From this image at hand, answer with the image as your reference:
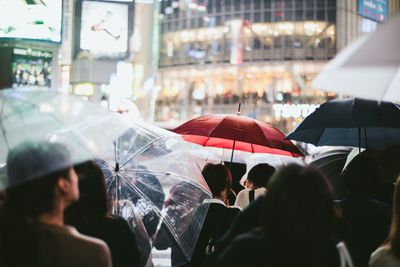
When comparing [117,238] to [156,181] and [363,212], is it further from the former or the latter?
[363,212]

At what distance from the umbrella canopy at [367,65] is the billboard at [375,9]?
52748 millimetres

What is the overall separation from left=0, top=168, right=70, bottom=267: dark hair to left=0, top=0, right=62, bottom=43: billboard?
15.0 m

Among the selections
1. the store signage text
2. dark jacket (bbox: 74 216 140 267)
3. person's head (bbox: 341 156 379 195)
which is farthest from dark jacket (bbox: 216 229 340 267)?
the store signage text

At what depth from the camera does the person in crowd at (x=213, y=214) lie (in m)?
4.98

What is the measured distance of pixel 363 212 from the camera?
168 inches

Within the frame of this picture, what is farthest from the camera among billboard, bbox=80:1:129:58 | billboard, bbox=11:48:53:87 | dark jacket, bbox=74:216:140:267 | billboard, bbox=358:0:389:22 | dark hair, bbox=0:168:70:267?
billboard, bbox=358:0:389:22

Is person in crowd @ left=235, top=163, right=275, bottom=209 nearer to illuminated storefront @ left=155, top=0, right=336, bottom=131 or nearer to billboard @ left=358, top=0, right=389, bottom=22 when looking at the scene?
billboard @ left=358, top=0, right=389, bottom=22

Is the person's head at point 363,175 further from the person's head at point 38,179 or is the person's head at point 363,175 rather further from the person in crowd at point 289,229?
the person's head at point 38,179

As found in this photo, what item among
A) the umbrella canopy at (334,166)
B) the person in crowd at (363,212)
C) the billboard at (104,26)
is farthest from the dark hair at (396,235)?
the billboard at (104,26)

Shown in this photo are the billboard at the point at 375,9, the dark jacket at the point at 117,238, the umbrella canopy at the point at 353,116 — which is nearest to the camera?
the dark jacket at the point at 117,238

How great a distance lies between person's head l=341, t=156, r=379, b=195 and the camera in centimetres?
430

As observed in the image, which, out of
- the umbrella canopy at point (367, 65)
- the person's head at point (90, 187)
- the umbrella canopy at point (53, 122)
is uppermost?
the umbrella canopy at point (367, 65)

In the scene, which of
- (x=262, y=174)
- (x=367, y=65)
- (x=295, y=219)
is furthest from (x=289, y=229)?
(x=262, y=174)

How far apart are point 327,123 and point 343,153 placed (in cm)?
144
